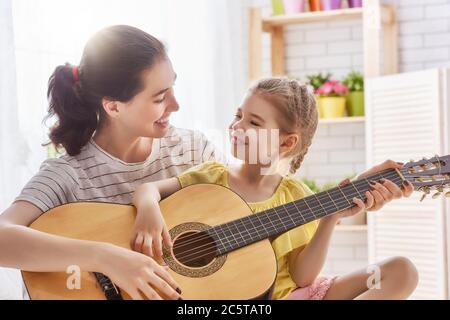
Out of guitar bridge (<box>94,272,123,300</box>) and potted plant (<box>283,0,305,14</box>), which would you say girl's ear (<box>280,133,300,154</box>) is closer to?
guitar bridge (<box>94,272,123,300</box>)

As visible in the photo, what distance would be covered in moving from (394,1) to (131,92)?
218 centimetres

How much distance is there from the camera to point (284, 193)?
1.56 meters

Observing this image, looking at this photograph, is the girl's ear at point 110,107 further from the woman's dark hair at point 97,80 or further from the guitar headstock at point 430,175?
the guitar headstock at point 430,175

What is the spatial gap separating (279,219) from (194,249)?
18 centimetres

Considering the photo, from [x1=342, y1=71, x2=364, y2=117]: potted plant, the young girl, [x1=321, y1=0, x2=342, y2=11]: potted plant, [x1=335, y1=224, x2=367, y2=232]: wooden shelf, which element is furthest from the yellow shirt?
[x1=321, y1=0, x2=342, y2=11]: potted plant

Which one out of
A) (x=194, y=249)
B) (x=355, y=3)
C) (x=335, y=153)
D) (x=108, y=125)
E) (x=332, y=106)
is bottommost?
(x=335, y=153)

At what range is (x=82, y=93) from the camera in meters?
1.54

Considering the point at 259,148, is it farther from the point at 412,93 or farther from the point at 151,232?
the point at 412,93

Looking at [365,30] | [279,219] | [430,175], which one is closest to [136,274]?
[279,219]

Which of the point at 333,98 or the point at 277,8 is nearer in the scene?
the point at 333,98

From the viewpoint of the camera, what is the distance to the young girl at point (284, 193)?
Answer: 134cm

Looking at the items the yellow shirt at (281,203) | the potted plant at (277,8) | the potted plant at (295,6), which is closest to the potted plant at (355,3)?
the potted plant at (295,6)

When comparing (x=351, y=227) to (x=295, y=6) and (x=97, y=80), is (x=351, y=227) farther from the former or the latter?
(x=97, y=80)
